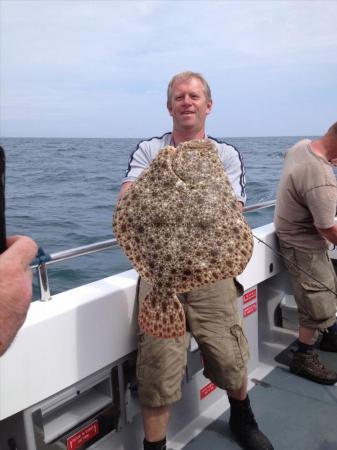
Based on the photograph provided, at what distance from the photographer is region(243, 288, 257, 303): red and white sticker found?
3.82 m

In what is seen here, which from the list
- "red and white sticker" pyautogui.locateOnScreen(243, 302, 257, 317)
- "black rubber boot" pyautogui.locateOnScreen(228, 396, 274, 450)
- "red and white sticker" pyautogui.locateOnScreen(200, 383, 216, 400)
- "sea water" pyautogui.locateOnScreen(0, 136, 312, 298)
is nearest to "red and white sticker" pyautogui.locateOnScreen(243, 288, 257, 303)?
"red and white sticker" pyautogui.locateOnScreen(243, 302, 257, 317)

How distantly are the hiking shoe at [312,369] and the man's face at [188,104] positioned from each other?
2286 millimetres

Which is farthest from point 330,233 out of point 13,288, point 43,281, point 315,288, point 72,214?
point 72,214

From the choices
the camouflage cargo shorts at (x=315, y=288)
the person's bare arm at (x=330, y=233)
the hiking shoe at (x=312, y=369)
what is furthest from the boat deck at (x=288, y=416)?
the person's bare arm at (x=330, y=233)

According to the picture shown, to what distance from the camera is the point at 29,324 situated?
220cm

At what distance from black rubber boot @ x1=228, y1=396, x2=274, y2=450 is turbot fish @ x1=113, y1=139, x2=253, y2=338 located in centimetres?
122

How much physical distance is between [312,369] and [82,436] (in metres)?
2.08

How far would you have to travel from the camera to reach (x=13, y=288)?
3.32ft

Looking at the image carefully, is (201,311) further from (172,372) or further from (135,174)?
(135,174)

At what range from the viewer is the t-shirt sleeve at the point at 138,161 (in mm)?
2582

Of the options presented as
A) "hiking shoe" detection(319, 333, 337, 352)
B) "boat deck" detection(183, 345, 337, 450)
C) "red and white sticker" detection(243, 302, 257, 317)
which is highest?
"red and white sticker" detection(243, 302, 257, 317)

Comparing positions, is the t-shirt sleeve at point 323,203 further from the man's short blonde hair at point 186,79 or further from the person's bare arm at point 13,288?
the person's bare arm at point 13,288

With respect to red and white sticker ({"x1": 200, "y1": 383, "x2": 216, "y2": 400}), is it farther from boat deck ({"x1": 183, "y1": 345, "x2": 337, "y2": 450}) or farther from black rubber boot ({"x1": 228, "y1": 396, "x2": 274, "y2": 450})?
black rubber boot ({"x1": 228, "y1": 396, "x2": 274, "y2": 450})

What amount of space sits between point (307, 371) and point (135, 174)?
240cm
